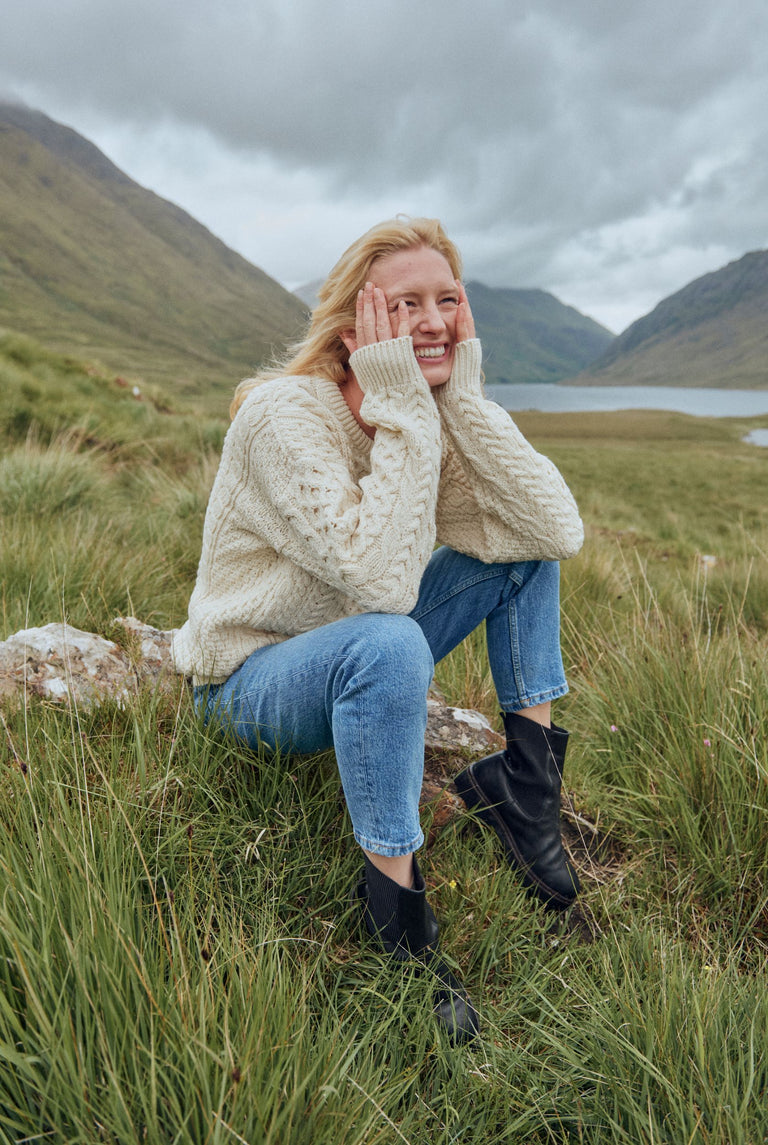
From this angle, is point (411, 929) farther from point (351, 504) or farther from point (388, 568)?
point (351, 504)

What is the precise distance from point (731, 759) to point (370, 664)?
1.25 m

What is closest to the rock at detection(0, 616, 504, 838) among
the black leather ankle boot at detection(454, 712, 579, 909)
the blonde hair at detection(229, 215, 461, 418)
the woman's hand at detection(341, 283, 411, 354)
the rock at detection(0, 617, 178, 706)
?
the rock at detection(0, 617, 178, 706)

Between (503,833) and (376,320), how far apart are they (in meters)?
1.61

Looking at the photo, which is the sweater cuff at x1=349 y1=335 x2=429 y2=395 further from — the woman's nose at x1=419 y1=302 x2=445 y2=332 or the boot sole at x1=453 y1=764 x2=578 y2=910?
the boot sole at x1=453 y1=764 x2=578 y2=910

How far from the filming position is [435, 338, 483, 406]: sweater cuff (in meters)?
2.13

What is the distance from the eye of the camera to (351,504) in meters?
1.82

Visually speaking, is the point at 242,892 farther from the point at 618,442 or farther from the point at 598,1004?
the point at 618,442

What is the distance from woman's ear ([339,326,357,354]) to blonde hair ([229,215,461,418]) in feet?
0.04

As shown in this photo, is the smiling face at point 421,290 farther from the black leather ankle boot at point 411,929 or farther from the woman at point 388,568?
the black leather ankle boot at point 411,929

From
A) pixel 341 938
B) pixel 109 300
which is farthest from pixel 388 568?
pixel 109 300

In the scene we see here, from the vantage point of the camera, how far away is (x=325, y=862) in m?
1.64

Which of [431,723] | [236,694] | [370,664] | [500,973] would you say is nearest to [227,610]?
[236,694]

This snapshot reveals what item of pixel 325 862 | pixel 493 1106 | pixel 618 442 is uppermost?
pixel 618 442

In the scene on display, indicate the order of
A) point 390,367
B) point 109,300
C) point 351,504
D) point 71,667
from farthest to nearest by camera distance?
point 109,300 → point 71,667 → point 390,367 → point 351,504
